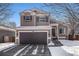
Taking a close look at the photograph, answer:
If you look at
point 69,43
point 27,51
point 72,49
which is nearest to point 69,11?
point 69,43

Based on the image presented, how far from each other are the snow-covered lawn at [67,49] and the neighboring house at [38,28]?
247 mm

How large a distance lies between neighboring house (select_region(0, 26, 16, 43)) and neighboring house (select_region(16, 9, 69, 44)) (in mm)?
143

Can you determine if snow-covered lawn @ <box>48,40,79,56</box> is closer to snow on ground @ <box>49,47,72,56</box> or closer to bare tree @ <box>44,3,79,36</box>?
snow on ground @ <box>49,47,72,56</box>

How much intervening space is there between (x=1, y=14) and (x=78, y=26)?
1.96 m

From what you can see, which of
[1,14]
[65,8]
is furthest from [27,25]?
[65,8]

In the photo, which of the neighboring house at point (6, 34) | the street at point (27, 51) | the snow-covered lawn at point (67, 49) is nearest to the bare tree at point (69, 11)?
the snow-covered lawn at point (67, 49)

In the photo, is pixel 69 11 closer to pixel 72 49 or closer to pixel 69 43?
pixel 69 43

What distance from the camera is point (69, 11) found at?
5.66 meters

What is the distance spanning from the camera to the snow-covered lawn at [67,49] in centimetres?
550

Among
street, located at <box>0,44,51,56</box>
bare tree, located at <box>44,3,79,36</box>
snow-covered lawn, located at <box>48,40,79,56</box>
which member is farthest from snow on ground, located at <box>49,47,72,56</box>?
bare tree, located at <box>44,3,79,36</box>

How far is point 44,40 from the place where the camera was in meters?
5.70

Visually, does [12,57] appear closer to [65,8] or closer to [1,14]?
[1,14]

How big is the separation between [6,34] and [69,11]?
1707mm

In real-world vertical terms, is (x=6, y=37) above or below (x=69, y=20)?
below
